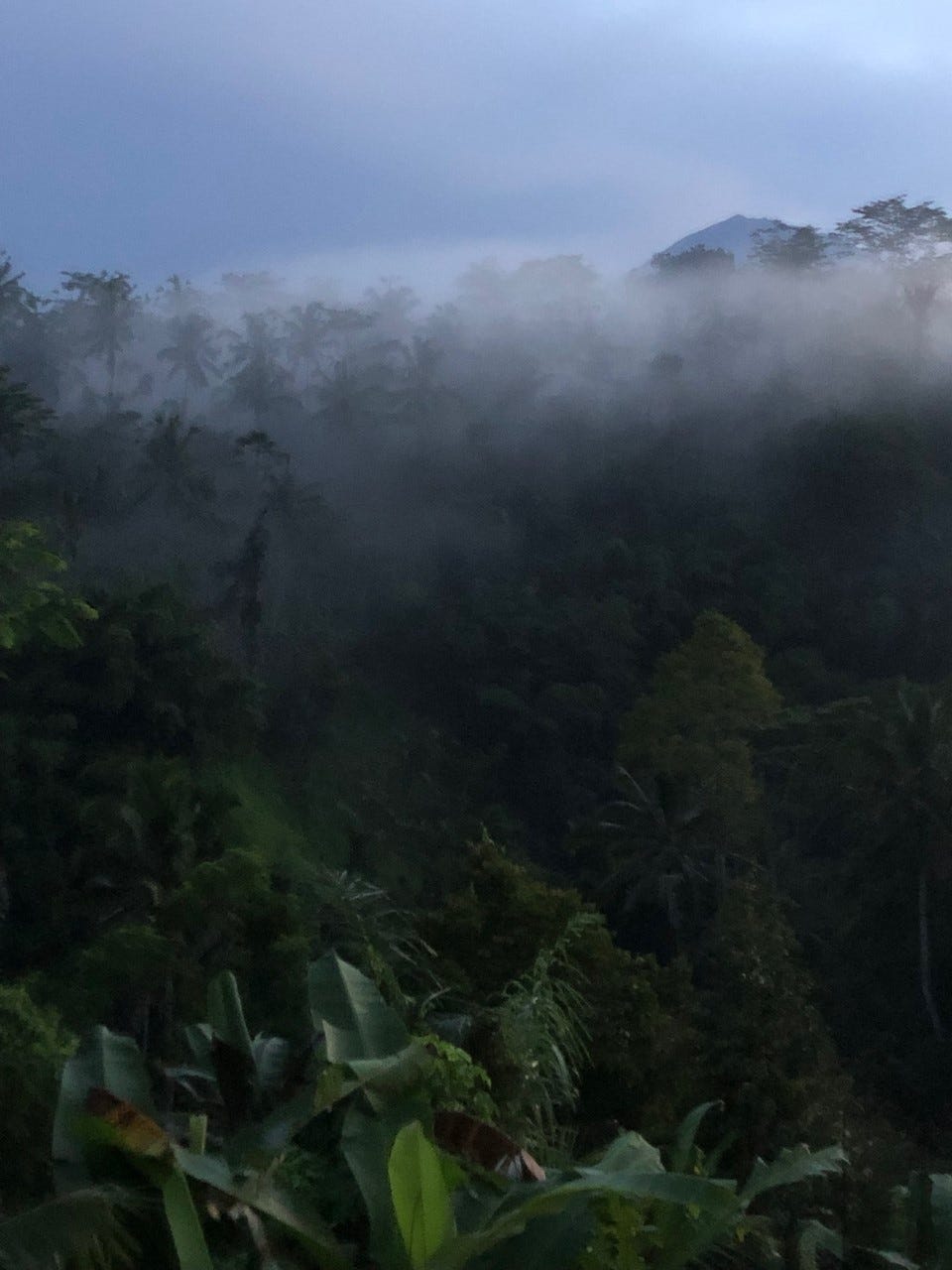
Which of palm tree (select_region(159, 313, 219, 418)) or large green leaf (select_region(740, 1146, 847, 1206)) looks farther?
palm tree (select_region(159, 313, 219, 418))

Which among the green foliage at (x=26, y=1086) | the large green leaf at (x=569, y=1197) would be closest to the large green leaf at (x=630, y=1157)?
the large green leaf at (x=569, y=1197)

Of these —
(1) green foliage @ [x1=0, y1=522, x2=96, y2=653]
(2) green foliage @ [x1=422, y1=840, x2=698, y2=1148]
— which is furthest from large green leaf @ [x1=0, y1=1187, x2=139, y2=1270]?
(1) green foliage @ [x1=0, y1=522, x2=96, y2=653]

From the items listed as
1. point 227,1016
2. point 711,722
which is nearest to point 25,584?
point 227,1016

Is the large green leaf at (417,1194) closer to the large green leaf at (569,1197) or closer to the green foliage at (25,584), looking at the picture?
the large green leaf at (569,1197)

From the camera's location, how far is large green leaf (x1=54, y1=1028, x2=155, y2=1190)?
16.3 feet

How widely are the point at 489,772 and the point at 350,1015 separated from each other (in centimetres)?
4130

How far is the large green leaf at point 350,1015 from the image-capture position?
5.55 metres

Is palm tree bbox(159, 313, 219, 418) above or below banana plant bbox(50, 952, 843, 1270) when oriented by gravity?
above

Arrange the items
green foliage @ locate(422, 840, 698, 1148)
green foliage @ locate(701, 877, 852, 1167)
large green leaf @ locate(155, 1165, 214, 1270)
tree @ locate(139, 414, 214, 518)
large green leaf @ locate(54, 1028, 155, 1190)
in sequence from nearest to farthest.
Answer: large green leaf @ locate(155, 1165, 214, 1270), large green leaf @ locate(54, 1028, 155, 1190), green foliage @ locate(701, 877, 852, 1167), green foliage @ locate(422, 840, 698, 1148), tree @ locate(139, 414, 214, 518)

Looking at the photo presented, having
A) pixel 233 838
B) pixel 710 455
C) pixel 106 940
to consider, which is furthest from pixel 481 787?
pixel 710 455

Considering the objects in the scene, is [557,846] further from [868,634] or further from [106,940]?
[106,940]

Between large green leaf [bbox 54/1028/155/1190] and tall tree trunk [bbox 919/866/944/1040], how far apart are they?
28.7 m

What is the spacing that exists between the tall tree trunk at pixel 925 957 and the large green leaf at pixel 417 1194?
1142 inches

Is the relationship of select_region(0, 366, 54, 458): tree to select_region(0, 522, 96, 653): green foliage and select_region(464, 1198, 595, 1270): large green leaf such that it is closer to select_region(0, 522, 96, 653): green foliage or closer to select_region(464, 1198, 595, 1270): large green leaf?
select_region(0, 522, 96, 653): green foliage
